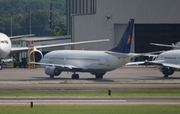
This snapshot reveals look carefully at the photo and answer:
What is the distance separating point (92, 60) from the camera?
193 ft

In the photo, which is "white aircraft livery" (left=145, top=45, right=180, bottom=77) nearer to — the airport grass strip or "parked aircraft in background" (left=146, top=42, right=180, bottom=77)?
"parked aircraft in background" (left=146, top=42, right=180, bottom=77)

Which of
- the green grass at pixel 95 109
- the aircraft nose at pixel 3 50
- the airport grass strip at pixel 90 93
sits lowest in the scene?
the airport grass strip at pixel 90 93

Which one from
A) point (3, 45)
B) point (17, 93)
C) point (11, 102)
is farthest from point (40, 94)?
point (3, 45)

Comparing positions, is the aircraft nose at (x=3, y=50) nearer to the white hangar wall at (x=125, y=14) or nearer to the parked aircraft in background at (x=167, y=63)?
the parked aircraft in background at (x=167, y=63)

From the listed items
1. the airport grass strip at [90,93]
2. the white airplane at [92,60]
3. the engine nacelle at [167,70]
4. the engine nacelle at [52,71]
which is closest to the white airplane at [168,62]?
the engine nacelle at [167,70]

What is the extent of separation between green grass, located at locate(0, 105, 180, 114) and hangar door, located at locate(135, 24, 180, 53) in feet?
199

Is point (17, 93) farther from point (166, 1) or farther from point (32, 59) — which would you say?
point (166, 1)

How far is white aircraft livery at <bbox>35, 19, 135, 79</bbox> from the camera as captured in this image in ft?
185

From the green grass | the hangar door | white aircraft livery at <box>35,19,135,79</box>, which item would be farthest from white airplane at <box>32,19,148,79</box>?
the hangar door

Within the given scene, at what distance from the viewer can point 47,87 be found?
1853 inches

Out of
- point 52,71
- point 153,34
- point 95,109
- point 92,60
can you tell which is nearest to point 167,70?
point 92,60

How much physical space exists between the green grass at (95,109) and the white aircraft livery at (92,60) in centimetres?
2315

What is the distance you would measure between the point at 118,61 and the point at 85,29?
3899 cm

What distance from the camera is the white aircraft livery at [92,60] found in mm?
56312
